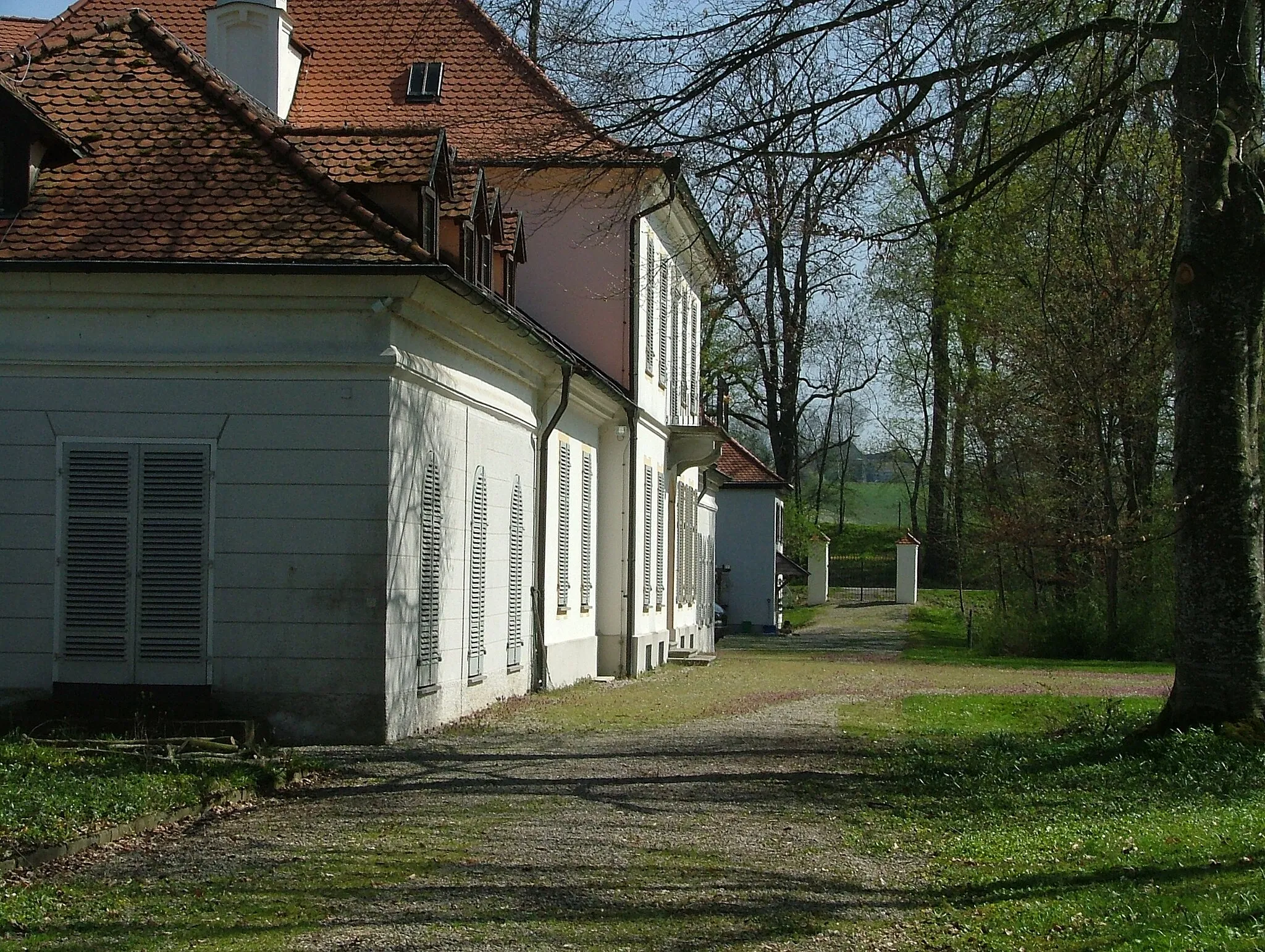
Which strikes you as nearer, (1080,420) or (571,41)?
(571,41)

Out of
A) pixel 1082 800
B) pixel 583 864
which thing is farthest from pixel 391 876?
pixel 1082 800

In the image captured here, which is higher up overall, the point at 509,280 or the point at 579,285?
the point at 579,285

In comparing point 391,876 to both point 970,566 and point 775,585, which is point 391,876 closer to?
point 970,566

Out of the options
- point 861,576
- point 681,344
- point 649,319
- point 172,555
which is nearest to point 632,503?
point 649,319

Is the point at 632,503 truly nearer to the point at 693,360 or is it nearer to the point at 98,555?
the point at 693,360

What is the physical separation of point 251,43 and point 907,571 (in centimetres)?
4544

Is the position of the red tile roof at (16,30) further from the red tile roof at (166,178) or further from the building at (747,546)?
the building at (747,546)

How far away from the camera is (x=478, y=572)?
1606 centimetres

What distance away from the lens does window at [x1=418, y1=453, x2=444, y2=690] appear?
13891 millimetres

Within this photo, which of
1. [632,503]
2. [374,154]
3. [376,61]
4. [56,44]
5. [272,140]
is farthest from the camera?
[632,503]

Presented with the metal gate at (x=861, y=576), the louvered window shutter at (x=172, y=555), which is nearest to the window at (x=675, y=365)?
the louvered window shutter at (x=172, y=555)

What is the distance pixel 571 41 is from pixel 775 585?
38406 millimetres

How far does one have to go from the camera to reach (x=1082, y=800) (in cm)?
1018

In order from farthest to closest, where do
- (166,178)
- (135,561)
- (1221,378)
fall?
(166,178) → (135,561) → (1221,378)
